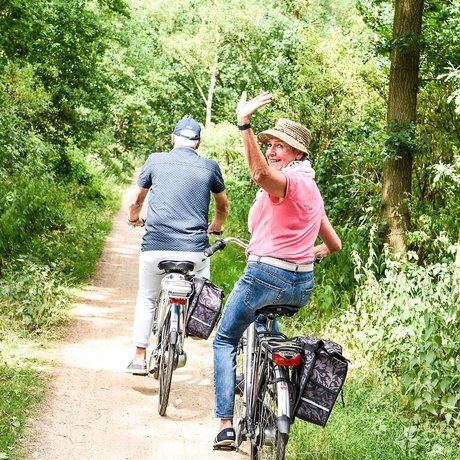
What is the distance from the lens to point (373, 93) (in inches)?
509

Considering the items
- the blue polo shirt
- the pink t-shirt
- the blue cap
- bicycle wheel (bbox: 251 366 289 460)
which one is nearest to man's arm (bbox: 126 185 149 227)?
the blue polo shirt

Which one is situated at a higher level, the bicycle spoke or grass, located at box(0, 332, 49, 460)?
the bicycle spoke

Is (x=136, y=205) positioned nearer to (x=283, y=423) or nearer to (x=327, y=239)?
(x=327, y=239)

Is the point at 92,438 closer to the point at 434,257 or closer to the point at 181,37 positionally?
the point at 434,257

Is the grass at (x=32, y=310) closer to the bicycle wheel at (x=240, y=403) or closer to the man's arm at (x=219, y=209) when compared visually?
the bicycle wheel at (x=240, y=403)

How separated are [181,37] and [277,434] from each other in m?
30.7

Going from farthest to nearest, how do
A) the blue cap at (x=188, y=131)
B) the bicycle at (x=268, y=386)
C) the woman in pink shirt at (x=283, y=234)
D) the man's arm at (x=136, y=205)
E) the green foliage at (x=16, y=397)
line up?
the man's arm at (x=136, y=205), the blue cap at (x=188, y=131), the green foliage at (x=16, y=397), the woman in pink shirt at (x=283, y=234), the bicycle at (x=268, y=386)

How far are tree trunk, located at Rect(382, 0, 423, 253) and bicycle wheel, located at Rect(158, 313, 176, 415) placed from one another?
149 inches

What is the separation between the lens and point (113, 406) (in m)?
6.27

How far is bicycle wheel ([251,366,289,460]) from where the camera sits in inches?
160

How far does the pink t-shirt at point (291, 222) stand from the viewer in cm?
420

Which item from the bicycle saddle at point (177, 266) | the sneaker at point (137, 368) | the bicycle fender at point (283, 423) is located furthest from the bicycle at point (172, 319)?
the bicycle fender at point (283, 423)

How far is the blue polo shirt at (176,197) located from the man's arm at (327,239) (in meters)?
1.39

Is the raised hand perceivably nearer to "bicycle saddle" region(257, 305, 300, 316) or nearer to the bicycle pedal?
"bicycle saddle" region(257, 305, 300, 316)
